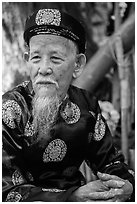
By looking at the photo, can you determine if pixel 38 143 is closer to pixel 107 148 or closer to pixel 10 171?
pixel 10 171

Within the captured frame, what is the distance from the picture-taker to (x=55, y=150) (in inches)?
59.3

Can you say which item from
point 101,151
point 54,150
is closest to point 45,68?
point 54,150

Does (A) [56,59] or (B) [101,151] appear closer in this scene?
(A) [56,59]

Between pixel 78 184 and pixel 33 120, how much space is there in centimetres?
33

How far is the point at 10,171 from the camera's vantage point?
55.5 inches

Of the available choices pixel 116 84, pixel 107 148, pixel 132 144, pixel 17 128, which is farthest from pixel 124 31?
pixel 17 128

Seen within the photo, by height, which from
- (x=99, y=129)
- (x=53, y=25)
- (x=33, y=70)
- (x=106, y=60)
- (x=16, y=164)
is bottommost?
(x=16, y=164)

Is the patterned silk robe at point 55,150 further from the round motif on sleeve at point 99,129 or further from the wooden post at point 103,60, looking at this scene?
the wooden post at point 103,60

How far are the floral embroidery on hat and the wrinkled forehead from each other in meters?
0.05

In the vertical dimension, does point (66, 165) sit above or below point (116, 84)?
below

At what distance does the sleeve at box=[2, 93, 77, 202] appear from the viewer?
54.6 inches

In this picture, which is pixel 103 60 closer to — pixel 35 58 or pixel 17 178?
pixel 35 58

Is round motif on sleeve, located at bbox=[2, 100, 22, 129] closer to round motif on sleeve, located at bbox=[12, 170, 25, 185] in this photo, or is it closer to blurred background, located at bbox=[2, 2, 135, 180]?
round motif on sleeve, located at bbox=[12, 170, 25, 185]

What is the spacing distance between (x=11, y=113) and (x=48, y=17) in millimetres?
379
